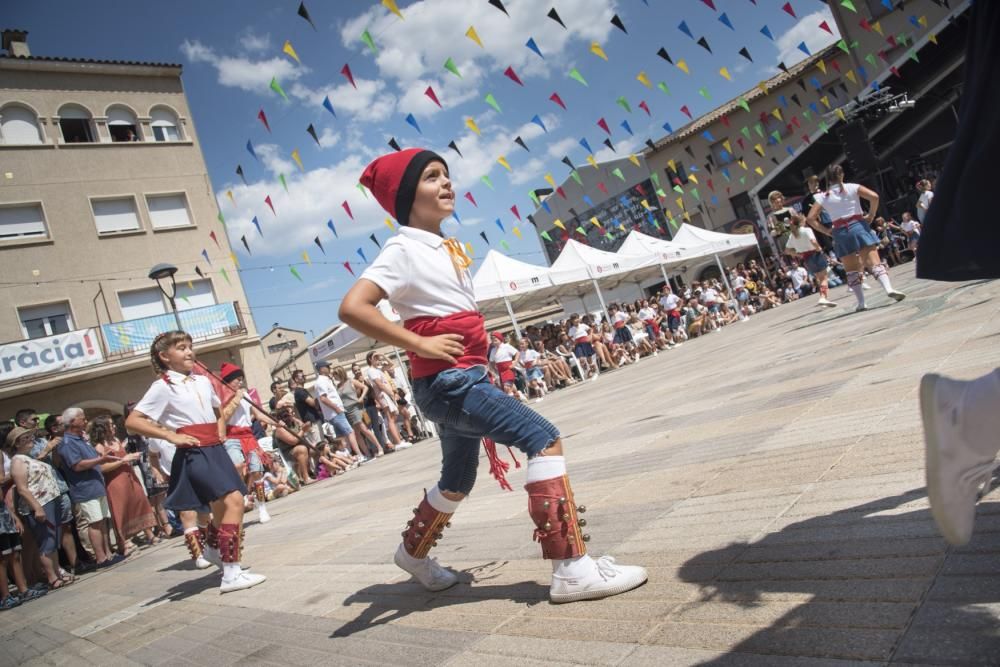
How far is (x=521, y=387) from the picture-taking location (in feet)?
49.2

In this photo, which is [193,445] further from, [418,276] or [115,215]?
[115,215]

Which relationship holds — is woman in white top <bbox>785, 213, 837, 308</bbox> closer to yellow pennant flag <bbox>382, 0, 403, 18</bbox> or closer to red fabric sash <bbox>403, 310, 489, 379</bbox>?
yellow pennant flag <bbox>382, 0, 403, 18</bbox>

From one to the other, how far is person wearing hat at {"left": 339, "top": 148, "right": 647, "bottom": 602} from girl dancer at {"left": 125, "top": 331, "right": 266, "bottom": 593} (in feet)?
6.40

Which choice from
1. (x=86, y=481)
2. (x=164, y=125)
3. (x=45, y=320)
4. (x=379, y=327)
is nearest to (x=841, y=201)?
(x=379, y=327)

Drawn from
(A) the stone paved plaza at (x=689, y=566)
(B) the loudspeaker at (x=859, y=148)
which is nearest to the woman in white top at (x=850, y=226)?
(A) the stone paved plaza at (x=689, y=566)

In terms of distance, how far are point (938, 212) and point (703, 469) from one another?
6.62 ft

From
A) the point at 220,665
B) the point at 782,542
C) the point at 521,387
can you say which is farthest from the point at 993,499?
the point at 521,387

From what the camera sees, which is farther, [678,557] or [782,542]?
[678,557]

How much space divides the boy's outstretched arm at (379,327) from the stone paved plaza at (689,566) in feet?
3.15

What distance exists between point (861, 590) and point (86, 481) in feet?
27.8

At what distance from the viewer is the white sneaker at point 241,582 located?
13.1 feet

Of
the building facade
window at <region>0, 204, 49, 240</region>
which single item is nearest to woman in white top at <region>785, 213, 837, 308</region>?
the building facade

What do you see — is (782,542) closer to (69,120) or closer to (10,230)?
(10,230)

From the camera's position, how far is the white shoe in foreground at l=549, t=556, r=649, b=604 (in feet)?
6.99
